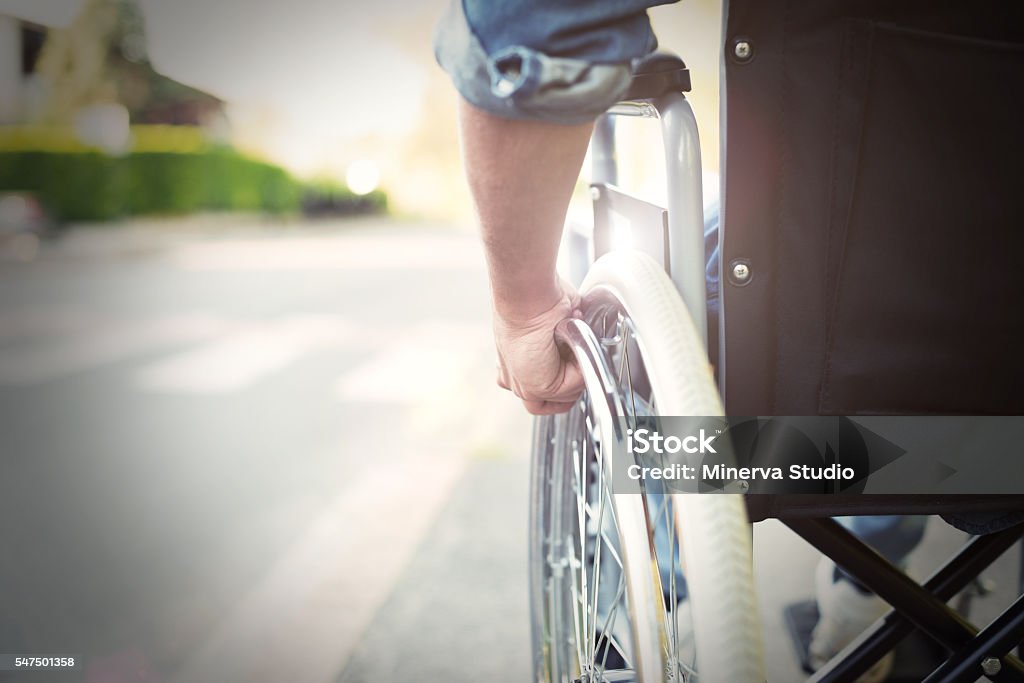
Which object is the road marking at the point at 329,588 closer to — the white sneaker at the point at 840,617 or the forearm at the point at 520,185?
the white sneaker at the point at 840,617

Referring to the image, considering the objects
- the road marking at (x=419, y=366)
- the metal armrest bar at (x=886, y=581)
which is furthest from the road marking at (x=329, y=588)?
the metal armrest bar at (x=886, y=581)

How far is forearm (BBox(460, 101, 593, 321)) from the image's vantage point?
2.47 ft

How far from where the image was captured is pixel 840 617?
5.28 feet

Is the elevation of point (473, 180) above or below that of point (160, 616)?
above

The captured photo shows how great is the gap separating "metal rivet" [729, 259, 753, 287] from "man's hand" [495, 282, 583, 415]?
0.23 metres

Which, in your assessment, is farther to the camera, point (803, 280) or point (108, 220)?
point (108, 220)

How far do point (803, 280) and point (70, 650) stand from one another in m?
1.67

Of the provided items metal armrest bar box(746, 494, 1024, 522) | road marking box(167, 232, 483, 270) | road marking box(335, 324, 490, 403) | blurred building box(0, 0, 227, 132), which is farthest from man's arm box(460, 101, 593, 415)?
blurred building box(0, 0, 227, 132)

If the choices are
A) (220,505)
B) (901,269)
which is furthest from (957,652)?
(220,505)

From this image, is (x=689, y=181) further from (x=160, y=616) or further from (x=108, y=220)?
(x=108, y=220)

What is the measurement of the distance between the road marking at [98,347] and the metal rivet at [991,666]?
3854 mm

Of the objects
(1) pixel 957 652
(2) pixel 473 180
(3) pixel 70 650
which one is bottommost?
(3) pixel 70 650

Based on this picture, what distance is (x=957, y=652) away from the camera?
107cm

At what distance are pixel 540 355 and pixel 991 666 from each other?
0.70 m
